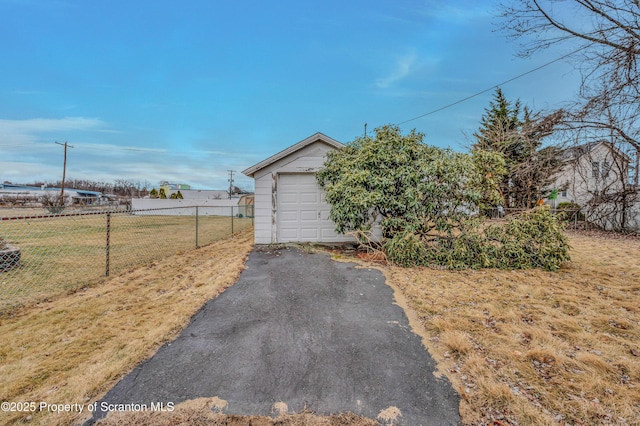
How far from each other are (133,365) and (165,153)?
162 ft

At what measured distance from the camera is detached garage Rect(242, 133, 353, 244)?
8508 millimetres

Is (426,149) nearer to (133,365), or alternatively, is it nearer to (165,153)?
(133,365)

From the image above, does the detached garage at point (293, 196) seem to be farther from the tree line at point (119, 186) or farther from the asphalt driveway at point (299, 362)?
the tree line at point (119, 186)

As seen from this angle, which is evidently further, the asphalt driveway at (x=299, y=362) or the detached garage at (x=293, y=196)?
the detached garage at (x=293, y=196)

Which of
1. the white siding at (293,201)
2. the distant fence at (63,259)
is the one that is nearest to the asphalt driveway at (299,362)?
the distant fence at (63,259)

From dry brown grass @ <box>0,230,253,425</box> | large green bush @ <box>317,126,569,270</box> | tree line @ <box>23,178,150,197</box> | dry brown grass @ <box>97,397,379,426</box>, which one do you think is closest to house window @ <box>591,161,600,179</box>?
large green bush @ <box>317,126,569,270</box>

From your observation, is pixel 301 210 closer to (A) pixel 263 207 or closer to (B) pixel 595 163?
(A) pixel 263 207

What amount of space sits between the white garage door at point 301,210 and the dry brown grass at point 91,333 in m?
3.40

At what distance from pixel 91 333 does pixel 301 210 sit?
6190mm

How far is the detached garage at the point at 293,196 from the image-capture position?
8508 millimetres

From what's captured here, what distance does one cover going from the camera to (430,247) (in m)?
6.67

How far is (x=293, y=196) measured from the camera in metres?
8.73

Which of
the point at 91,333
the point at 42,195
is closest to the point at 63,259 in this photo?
the point at 91,333

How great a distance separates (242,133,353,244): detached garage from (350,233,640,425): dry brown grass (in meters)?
3.48
